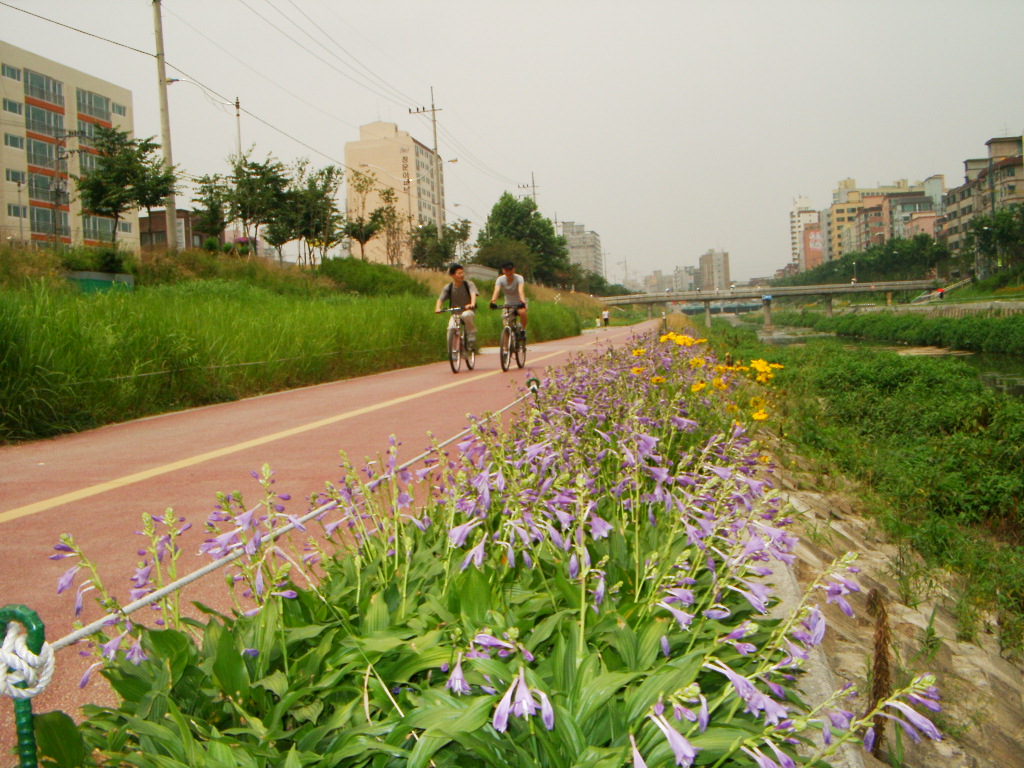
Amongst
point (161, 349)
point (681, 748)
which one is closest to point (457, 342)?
point (161, 349)

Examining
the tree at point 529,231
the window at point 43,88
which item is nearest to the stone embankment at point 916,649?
the window at point 43,88

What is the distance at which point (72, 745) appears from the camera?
1.60 meters

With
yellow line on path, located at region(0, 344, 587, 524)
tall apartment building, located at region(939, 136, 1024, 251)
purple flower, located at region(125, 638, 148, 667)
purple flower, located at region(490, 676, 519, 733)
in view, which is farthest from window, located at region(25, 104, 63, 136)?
tall apartment building, located at region(939, 136, 1024, 251)

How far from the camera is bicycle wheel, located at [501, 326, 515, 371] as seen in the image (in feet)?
44.2

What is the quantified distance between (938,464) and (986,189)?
11240 cm

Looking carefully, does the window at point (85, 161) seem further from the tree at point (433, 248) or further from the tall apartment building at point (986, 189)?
the tall apartment building at point (986, 189)

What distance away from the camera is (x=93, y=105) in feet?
223

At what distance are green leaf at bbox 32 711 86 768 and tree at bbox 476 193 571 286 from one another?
89340mm

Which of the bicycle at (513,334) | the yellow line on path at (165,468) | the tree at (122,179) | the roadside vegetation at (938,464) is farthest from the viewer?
the tree at (122,179)

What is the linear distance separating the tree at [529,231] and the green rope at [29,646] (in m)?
89.5

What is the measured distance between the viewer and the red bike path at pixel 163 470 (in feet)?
10.3

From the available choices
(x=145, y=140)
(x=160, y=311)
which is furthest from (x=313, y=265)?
(x=160, y=311)

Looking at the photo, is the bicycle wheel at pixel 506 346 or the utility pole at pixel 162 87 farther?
the utility pole at pixel 162 87

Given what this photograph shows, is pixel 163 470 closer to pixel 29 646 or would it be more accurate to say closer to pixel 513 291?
pixel 29 646
